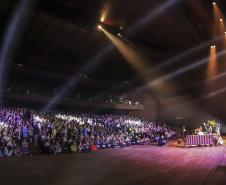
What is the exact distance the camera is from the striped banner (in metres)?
23.2

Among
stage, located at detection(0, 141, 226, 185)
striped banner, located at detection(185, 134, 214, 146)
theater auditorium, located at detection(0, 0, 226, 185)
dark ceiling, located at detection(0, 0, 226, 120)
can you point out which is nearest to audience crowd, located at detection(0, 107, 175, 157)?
theater auditorium, located at detection(0, 0, 226, 185)

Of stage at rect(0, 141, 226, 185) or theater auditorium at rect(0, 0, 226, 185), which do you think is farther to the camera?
theater auditorium at rect(0, 0, 226, 185)

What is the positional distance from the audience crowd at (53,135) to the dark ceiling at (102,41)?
4822mm

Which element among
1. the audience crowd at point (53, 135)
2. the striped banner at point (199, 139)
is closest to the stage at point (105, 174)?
the audience crowd at point (53, 135)

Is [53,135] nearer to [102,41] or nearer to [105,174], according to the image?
[105,174]

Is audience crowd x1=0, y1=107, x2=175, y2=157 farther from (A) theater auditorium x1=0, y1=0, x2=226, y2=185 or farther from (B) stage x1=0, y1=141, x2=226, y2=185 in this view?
(B) stage x1=0, y1=141, x2=226, y2=185

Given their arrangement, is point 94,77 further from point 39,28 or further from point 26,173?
point 26,173

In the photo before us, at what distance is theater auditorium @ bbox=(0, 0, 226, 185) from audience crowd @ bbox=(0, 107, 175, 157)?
0.22ft

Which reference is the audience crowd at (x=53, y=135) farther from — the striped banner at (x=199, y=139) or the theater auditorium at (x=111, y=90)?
the striped banner at (x=199, y=139)

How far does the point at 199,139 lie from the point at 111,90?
47.2ft

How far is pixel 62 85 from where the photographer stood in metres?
30.5

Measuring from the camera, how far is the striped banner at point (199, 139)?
2320 centimetres

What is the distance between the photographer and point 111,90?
3584 cm

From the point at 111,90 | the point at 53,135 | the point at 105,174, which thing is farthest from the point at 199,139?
the point at 105,174
